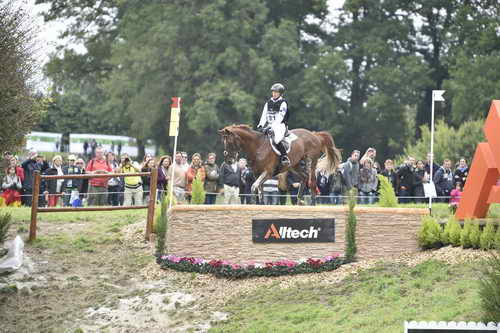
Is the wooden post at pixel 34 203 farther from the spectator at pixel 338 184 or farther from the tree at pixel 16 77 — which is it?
the spectator at pixel 338 184

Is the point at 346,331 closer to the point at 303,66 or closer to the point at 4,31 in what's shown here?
the point at 4,31

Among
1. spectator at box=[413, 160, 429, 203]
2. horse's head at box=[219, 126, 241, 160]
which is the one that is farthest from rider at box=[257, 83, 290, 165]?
spectator at box=[413, 160, 429, 203]

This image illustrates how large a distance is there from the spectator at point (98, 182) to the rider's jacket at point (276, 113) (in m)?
4.63

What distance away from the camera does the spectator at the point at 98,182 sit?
22781 millimetres

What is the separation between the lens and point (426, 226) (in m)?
18.9

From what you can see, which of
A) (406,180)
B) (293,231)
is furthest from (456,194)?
(293,231)

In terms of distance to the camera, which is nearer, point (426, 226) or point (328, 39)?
point (426, 226)

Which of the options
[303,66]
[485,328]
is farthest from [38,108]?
[303,66]

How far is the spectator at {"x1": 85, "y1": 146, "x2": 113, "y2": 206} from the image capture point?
22.8 metres

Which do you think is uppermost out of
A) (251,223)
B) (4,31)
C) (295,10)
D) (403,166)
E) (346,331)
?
(295,10)

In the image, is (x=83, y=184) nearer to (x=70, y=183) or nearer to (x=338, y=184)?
(x=70, y=183)

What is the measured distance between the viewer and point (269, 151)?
20047mm

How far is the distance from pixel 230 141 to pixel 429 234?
14.5ft

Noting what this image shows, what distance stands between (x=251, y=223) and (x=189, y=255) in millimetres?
1457
